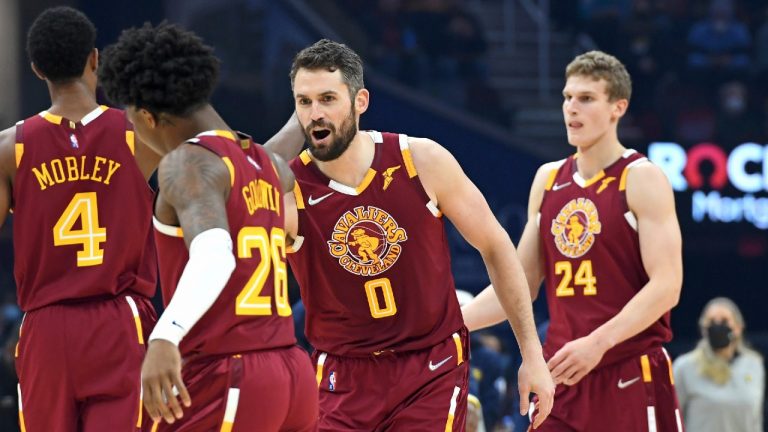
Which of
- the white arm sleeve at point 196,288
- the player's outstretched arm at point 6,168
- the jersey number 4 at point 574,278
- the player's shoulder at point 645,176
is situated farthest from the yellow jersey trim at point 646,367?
the player's outstretched arm at point 6,168

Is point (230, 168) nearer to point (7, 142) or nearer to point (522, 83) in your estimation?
point (7, 142)

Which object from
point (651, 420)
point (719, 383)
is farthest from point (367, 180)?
point (719, 383)

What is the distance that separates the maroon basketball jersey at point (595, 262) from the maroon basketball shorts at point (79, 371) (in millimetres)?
1983

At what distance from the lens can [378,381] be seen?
16.5 feet

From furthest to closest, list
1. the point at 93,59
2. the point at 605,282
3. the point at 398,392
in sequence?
the point at 605,282 < the point at 93,59 < the point at 398,392

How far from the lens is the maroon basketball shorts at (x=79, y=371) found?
5051 millimetres

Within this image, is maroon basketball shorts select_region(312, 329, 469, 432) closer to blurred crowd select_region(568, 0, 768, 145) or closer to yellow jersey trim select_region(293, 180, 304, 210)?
yellow jersey trim select_region(293, 180, 304, 210)

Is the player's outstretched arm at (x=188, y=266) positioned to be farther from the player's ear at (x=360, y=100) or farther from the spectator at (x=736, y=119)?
the spectator at (x=736, y=119)

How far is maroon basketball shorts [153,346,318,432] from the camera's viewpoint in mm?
3848

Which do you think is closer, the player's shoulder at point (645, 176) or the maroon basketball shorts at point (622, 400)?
the maroon basketball shorts at point (622, 400)

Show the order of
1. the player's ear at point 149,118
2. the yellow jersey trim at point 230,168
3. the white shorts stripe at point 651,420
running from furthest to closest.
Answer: the white shorts stripe at point 651,420, the player's ear at point 149,118, the yellow jersey trim at point 230,168

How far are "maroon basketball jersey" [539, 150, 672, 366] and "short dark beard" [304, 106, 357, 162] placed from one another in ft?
4.69

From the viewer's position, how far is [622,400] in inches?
223

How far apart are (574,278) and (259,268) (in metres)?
2.36
